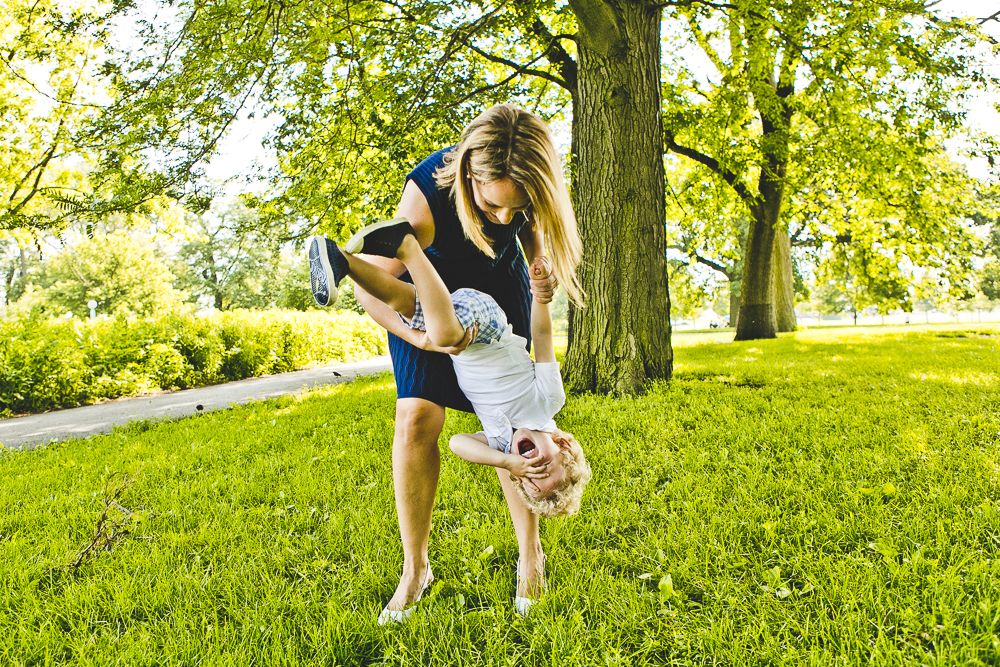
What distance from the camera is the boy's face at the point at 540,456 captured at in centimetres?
187

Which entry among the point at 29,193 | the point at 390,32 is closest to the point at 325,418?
the point at 390,32

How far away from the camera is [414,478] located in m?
2.21

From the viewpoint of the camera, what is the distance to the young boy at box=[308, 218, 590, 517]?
172 centimetres

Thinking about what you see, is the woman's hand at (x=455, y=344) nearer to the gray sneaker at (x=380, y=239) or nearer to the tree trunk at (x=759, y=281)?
the gray sneaker at (x=380, y=239)

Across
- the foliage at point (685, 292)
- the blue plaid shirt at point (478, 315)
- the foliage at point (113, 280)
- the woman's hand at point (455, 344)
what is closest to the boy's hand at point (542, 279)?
the blue plaid shirt at point (478, 315)

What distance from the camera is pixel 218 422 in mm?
6434

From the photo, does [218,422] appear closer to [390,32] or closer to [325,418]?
[325,418]

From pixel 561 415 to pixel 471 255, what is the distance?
3.21 meters

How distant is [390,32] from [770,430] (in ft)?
23.8

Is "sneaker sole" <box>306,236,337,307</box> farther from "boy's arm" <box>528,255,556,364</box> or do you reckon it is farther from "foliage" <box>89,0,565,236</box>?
"foliage" <box>89,0,565,236</box>

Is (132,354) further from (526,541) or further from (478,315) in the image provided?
(478,315)

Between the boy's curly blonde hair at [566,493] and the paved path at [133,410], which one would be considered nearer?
the boy's curly blonde hair at [566,493]

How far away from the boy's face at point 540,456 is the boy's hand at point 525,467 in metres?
0.01

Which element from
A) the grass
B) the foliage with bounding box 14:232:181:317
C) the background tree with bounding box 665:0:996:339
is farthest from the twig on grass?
the foliage with bounding box 14:232:181:317
